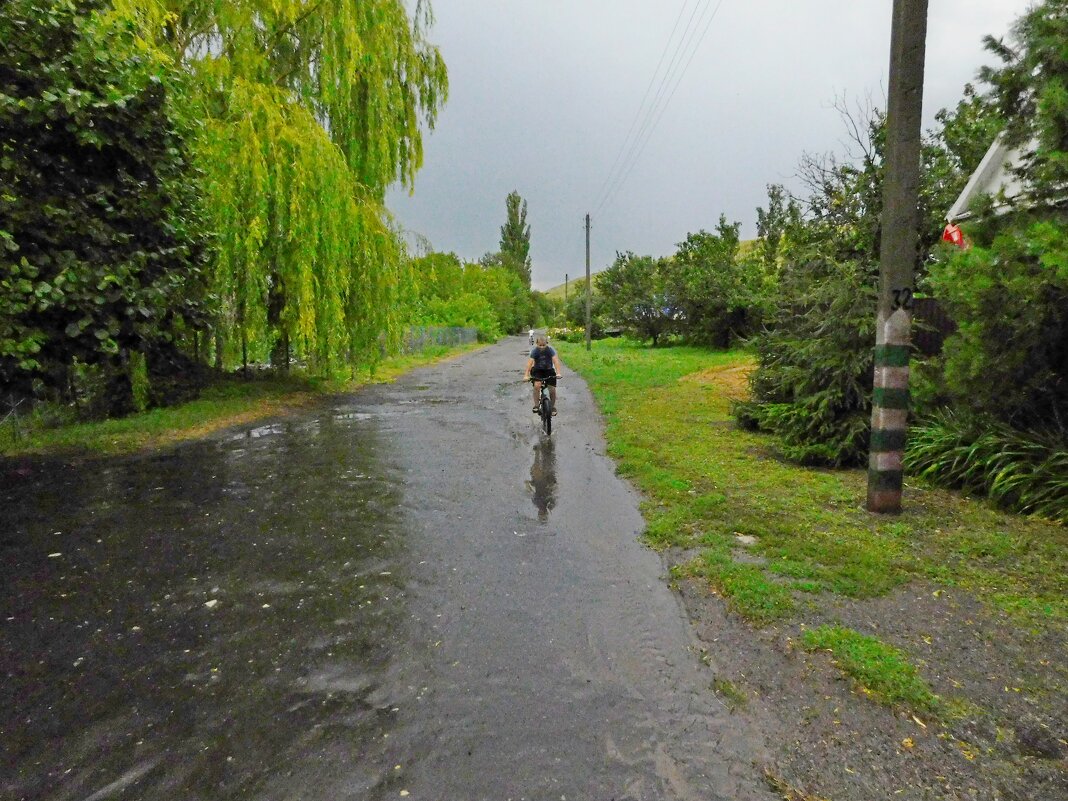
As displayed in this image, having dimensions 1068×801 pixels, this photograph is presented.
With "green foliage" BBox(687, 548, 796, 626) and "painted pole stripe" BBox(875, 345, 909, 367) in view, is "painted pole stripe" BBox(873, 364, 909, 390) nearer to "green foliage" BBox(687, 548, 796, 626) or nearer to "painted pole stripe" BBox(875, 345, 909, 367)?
"painted pole stripe" BBox(875, 345, 909, 367)

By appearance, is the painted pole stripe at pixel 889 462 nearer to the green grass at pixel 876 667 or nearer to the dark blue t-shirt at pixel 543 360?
the green grass at pixel 876 667

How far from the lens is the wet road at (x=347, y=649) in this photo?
2.55 metres

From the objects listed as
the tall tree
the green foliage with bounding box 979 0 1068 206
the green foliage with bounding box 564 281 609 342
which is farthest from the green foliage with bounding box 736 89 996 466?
the tall tree

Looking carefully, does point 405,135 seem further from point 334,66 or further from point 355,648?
point 355,648

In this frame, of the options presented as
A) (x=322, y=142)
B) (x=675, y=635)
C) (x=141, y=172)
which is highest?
(x=322, y=142)

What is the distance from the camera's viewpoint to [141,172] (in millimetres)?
8000

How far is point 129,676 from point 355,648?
112cm

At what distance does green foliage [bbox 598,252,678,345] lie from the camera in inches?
1560

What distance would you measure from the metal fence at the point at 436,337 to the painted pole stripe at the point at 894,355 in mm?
22067

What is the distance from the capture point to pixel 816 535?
5.19 metres

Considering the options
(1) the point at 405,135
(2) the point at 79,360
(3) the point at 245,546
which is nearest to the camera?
(3) the point at 245,546

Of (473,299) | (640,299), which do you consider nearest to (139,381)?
(640,299)

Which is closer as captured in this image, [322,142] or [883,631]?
[883,631]

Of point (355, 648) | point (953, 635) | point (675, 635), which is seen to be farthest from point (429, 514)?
point (953, 635)
